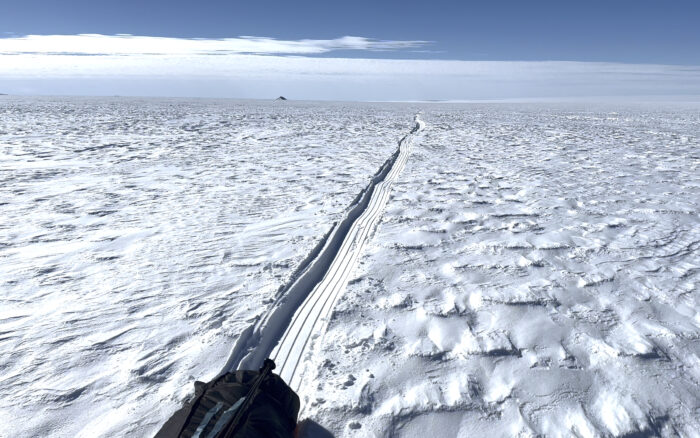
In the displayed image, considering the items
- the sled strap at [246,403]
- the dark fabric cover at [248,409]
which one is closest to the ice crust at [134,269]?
the dark fabric cover at [248,409]

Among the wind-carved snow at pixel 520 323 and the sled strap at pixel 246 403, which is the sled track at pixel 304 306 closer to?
the wind-carved snow at pixel 520 323

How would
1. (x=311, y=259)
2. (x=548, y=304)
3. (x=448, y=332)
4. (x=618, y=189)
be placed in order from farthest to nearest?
(x=618, y=189)
(x=311, y=259)
(x=548, y=304)
(x=448, y=332)

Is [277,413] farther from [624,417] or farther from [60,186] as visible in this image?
[60,186]

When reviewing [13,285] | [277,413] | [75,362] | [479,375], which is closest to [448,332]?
[479,375]

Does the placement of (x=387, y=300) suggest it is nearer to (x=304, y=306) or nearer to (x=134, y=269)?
(x=304, y=306)

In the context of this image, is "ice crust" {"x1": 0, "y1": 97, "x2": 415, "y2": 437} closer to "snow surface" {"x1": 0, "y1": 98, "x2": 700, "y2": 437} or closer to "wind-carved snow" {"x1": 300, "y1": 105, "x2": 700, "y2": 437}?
"snow surface" {"x1": 0, "y1": 98, "x2": 700, "y2": 437}

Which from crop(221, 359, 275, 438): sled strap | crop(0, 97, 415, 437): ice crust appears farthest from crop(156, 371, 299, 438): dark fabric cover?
crop(0, 97, 415, 437): ice crust

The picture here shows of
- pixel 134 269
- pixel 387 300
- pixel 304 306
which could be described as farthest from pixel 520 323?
pixel 134 269
